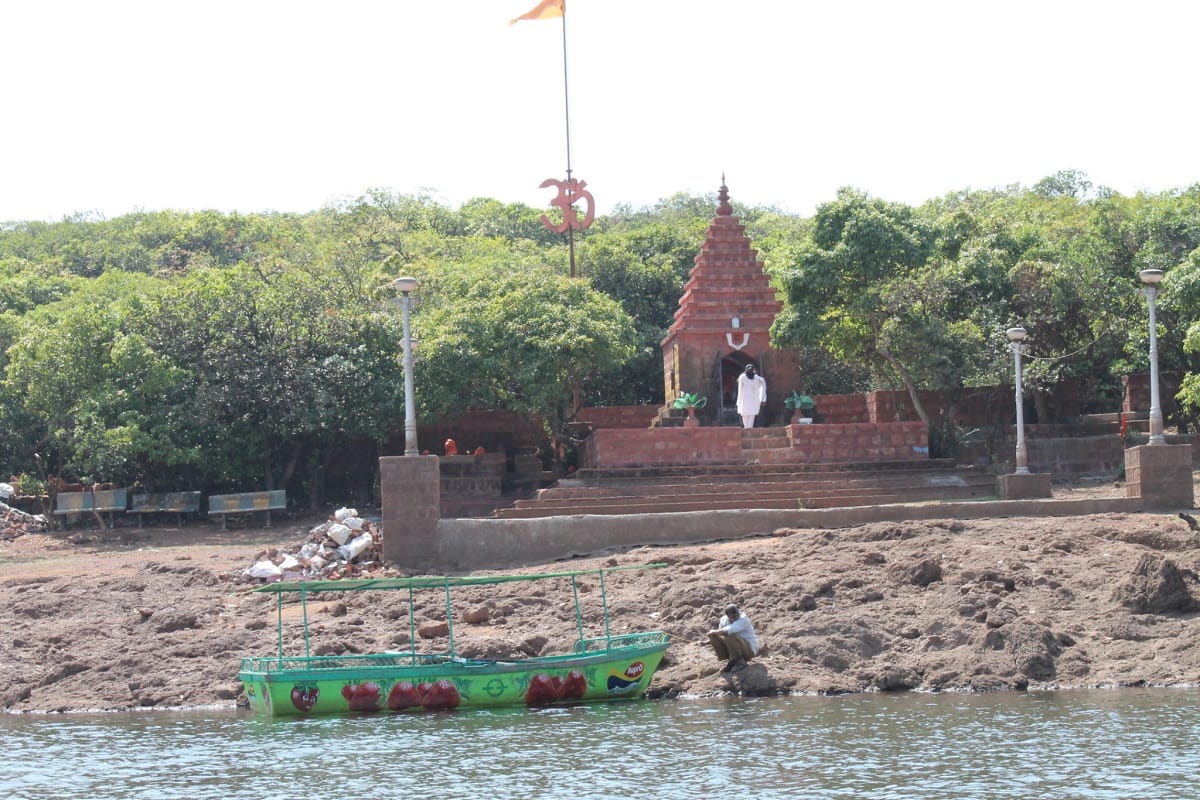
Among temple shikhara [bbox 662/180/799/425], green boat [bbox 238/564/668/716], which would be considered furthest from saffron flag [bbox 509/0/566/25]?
green boat [bbox 238/564/668/716]

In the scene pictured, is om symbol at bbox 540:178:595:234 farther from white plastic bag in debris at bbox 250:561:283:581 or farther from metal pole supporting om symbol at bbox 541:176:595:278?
white plastic bag in debris at bbox 250:561:283:581

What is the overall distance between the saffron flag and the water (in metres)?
27.9

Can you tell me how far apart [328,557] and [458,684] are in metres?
7.88

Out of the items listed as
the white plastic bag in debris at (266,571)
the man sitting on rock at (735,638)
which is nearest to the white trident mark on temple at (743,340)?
the white plastic bag in debris at (266,571)

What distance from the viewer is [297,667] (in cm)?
1923

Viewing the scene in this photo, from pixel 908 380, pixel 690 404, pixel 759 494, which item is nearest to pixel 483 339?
pixel 690 404

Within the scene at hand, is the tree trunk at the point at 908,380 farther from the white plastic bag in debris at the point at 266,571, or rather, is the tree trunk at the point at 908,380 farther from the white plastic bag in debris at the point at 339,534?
the white plastic bag in debris at the point at 266,571

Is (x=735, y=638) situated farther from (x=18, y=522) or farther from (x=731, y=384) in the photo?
(x=18, y=522)

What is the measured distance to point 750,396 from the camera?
3312 centimetres

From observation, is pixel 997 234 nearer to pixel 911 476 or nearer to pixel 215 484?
pixel 911 476

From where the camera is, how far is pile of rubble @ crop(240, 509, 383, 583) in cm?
2439

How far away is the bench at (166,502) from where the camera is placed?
32.0 metres

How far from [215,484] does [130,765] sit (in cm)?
1924

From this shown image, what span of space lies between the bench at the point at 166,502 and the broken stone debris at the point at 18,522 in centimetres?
192
